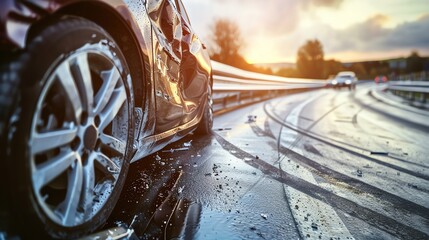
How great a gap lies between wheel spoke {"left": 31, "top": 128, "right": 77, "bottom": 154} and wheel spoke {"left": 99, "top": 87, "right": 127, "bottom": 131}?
29 cm

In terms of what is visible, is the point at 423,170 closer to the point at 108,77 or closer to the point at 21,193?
the point at 108,77

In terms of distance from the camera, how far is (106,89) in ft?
6.48

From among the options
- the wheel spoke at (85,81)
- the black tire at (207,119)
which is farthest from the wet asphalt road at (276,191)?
the wheel spoke at (85,81)

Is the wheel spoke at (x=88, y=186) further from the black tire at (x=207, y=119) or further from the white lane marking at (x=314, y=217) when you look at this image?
the black tire at (x=207, y=119)

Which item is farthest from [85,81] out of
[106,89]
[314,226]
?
[314,226]

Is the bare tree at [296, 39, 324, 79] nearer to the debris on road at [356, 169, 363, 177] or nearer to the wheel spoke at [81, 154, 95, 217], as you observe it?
the debris on road at [356, 169, 363, 177]

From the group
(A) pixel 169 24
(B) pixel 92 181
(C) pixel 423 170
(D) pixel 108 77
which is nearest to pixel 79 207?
(B) pixel 92 181

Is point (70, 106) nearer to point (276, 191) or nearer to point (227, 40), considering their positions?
point (276, 191)

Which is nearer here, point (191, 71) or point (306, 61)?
point (191, 71)

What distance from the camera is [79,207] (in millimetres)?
1769

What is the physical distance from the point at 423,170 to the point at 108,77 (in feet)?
11.8

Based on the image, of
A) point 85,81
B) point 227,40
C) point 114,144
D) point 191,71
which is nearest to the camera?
point 85,81

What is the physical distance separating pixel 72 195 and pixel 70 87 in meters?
0.47

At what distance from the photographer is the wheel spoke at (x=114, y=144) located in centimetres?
198
